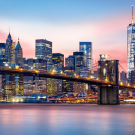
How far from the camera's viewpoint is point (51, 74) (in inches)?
2980

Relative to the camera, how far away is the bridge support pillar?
80.8 m

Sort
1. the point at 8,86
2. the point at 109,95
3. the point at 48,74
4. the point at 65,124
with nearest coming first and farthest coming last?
the point at 65,124
the point at 48,74
the point at 109,95
the point at 8,86

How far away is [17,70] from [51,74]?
27.6ft

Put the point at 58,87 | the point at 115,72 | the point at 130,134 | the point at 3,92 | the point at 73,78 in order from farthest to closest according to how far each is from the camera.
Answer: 1. the point at 58,87
2. the point at 3,92
3. the point at 115,72
4. the point at 73,78
5. the point at 130,134

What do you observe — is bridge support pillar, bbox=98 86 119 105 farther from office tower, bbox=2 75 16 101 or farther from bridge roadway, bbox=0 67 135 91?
office tower, bbox=2 75 16 101

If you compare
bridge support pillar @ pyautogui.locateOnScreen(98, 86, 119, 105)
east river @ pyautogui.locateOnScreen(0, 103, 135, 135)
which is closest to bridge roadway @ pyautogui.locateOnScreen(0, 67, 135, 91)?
bridge support pillar @ pyautogui.locateOnScreen(98, 86, 119, 105)

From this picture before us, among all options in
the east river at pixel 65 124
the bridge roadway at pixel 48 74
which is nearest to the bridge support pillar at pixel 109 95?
the bridge roadway at pixel 48 74

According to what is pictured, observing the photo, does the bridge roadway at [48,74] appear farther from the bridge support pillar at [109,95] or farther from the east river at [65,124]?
the east river at [65,124]

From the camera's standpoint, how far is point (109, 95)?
81625 mm

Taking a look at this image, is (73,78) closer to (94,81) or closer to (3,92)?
(94,81)

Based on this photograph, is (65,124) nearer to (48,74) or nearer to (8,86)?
(48,74)

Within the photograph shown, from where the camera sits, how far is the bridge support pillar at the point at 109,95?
3182 inches

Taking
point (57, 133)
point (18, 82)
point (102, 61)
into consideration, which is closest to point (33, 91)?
point (18, 82)

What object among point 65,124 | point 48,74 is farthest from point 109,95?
point 65,124
